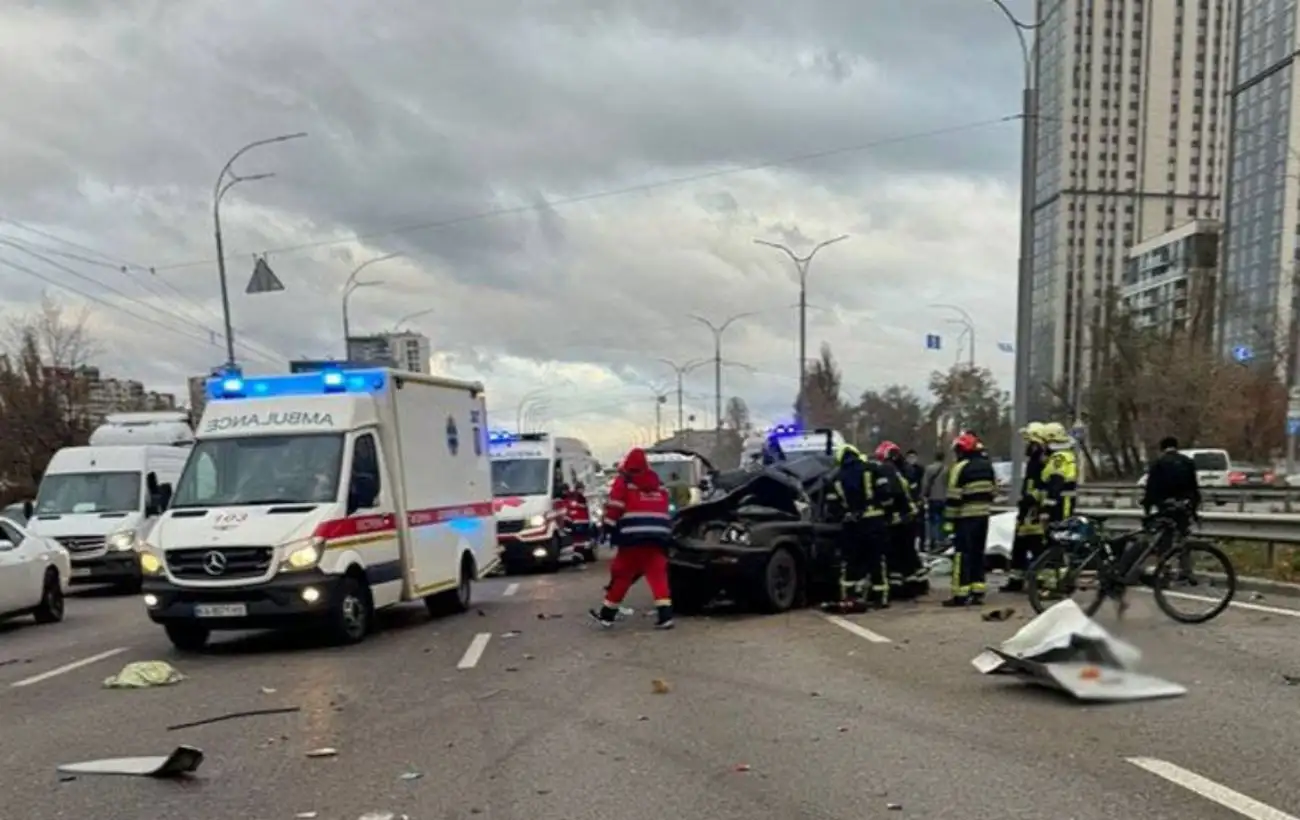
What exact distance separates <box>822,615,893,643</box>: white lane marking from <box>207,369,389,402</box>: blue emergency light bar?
18.0 ft

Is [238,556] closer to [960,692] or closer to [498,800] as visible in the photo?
[498,800]

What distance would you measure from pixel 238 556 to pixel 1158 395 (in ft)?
138

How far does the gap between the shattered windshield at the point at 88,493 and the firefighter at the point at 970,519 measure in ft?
46.5

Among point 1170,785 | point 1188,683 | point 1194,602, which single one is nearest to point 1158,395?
point 1194,602

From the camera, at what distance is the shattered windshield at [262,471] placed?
35.9 feet

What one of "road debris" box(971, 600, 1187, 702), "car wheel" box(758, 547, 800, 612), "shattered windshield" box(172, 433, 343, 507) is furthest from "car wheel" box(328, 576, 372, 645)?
"road debris" box(971, 600, 1187, 702)

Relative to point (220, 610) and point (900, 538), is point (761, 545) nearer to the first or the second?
point (900, 538)

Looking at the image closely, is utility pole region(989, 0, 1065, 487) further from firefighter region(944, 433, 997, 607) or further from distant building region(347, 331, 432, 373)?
distant building region(347, 331, 432, 373)

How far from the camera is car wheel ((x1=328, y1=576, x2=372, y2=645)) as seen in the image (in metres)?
10.5

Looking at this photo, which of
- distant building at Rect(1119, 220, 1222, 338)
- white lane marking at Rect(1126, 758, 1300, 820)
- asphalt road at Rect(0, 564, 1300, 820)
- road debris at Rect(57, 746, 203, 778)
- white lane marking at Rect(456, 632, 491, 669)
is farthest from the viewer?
distant building at Rect(1119, 220, 1222, 338)

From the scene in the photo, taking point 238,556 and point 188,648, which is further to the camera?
point 188,648

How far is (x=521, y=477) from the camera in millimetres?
21047

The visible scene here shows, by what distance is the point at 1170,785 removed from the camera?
544 cm

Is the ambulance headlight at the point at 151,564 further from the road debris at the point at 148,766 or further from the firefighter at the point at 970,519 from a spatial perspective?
the firefighter at the point at 970,519
